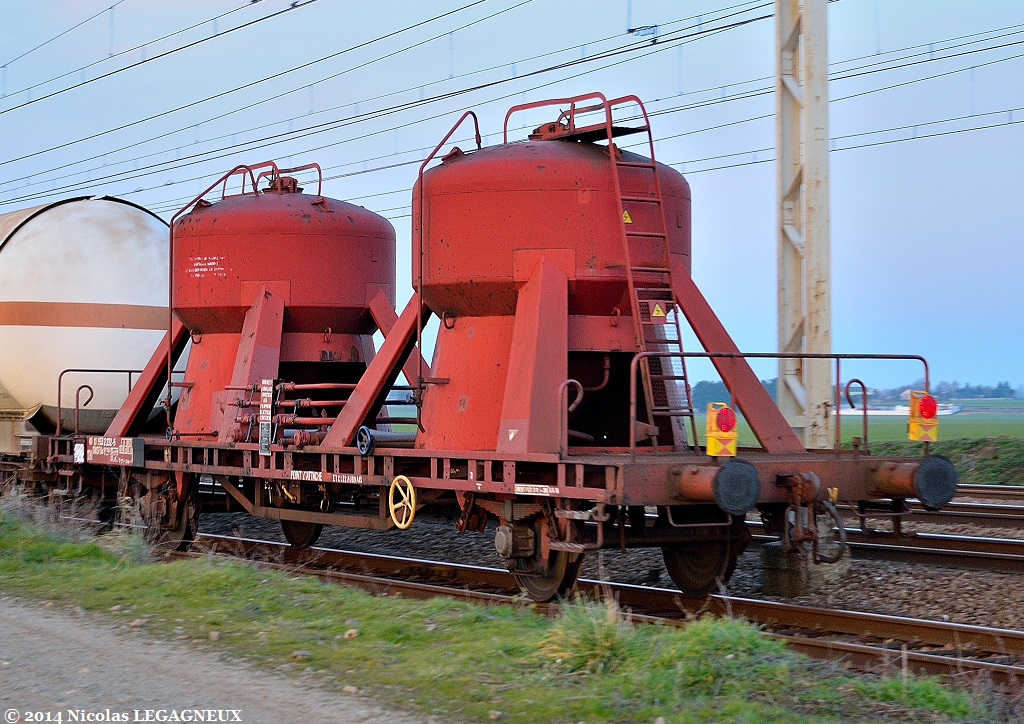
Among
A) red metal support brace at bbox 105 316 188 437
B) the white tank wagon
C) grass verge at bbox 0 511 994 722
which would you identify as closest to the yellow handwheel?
grass verge at bbox 0 511 994 722

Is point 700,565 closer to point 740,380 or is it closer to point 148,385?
point 740,380

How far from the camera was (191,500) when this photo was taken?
13836 millimetres

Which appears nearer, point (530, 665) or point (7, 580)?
point (530, 665)

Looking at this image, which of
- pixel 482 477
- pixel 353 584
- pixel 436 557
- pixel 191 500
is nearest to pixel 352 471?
pixel 353 584

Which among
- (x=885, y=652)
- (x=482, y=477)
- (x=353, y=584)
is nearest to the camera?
(x=885, y=652)

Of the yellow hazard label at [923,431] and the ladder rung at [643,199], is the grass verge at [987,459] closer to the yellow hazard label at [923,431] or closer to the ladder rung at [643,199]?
the yellow hazard label at [923,431]

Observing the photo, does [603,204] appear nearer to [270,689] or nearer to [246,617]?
[246,617]

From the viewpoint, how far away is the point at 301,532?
46.7 feet

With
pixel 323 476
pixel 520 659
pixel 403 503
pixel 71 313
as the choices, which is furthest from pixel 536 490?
pixel 71 313

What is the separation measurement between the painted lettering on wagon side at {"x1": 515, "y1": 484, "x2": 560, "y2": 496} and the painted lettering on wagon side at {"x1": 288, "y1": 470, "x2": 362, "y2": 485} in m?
2.20

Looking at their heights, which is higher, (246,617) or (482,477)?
(482,477)

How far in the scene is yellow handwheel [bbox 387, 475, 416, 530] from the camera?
33.3ft

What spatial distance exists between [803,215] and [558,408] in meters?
4.40

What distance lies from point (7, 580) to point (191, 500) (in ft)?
12.7
